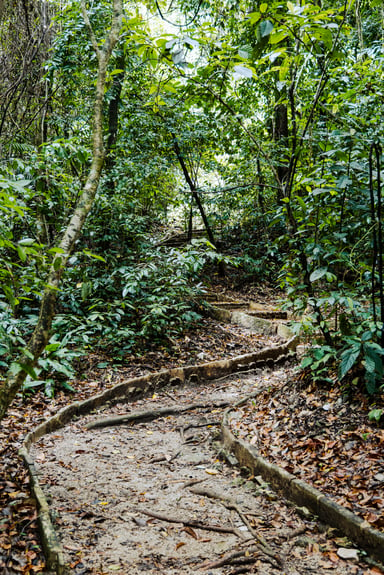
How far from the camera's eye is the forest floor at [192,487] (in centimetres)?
249

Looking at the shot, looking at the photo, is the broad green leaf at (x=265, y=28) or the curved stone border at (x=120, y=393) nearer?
the broad green leaf at (x=265, y=28)

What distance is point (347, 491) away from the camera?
9.30ft

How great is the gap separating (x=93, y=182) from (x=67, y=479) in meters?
2.43

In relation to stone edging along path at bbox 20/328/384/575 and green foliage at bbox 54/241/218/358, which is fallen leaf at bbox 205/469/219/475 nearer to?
stone edging along path at bbox 20/328/384/575

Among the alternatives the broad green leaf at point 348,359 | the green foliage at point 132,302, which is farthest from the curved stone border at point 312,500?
the green foliage at point 132,302

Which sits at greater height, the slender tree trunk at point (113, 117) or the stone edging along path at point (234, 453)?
the slender tree trunk at point (113, 117)

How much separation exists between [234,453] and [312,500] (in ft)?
3.83

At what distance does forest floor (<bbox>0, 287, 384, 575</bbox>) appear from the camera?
8.18ft

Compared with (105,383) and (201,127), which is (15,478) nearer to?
(105,383)

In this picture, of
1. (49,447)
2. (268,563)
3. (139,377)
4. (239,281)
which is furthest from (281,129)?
(268,563)

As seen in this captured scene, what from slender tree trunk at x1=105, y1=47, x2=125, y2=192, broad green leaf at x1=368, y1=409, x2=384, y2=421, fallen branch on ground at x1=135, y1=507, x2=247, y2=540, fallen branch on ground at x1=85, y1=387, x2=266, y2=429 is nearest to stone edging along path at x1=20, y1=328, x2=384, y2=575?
fallen branch on ground at x1=85, y1=387, x2=266, y2=429

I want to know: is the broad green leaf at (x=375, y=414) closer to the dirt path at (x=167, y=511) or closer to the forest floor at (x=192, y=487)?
the forest floor at (x=192, y=487)

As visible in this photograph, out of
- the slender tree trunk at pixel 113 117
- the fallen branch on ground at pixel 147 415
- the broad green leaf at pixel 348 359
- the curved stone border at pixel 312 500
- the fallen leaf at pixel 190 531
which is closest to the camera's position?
the curved stone border at pixel 312 500

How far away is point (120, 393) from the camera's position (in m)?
5.53
